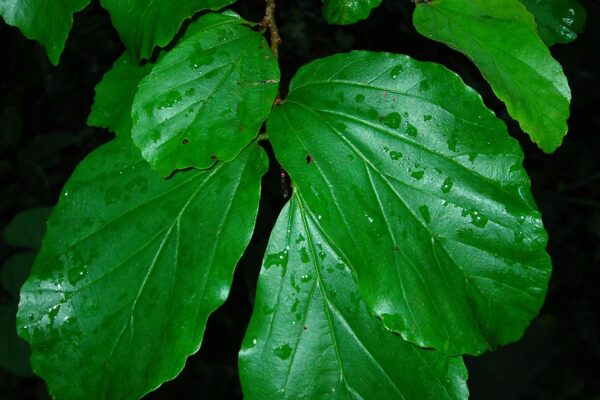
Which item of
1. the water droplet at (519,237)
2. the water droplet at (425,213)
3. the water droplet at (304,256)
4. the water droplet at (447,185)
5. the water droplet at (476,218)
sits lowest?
the water droplet at (304,256)

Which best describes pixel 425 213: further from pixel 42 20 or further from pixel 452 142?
pixel 42 20

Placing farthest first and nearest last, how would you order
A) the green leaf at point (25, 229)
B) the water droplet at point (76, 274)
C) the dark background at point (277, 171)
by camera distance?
the dark background at point (277, 171)
the green leaf at point (25, 229)
the water droplet at point (76, 274)

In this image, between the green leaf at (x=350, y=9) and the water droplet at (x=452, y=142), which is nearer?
the water droplet at (x=452, y=142)

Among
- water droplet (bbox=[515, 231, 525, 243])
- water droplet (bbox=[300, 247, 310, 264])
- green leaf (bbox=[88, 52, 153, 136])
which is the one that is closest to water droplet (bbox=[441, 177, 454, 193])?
water droplet (bbox=[515, 231, 525, 243])

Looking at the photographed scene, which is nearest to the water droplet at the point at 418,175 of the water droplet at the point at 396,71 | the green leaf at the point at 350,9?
the water droplet at the point at 396,71

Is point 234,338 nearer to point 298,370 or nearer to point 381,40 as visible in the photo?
point 381,40

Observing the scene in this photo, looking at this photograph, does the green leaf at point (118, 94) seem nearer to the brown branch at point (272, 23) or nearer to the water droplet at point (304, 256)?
the brown branch at point (272, 23)

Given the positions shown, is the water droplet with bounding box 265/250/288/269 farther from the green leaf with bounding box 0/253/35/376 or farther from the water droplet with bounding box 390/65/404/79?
the green leaf with bounding box 0/253/35/376
